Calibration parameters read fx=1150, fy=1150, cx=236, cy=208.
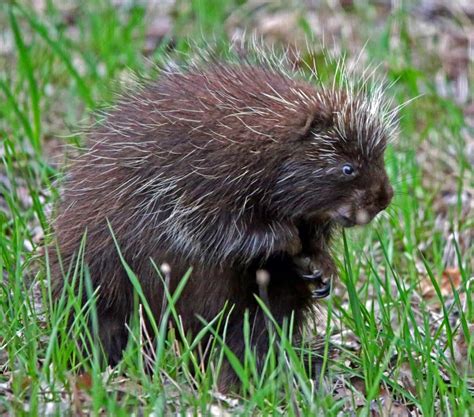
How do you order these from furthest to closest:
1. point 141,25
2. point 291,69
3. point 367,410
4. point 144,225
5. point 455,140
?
point 141,25 → point 455,140 → point 291,69 → point 144,225 → point 367,410

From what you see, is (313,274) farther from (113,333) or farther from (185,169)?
(113,333)

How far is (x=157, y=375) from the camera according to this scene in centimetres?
429

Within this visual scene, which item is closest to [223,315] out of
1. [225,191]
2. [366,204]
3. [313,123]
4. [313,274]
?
[313,274]

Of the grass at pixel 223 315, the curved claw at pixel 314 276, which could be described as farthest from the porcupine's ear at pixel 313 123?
the curved claw at pixel 314 276

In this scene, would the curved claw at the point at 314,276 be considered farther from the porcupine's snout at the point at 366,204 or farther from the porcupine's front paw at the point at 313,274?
Answer: the porcupine's snout at the point at 366,204

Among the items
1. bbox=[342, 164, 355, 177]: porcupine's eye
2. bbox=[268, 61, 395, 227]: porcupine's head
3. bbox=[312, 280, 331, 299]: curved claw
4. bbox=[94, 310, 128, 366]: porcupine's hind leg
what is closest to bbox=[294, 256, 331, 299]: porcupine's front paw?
bbox=[312, 280, 331, 299]: curved claw

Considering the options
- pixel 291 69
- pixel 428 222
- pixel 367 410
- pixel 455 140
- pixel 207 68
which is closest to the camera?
pixel 367 410

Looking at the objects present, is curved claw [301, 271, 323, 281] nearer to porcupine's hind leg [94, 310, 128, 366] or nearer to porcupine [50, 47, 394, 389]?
porcupine [50, 47, 394, 389]

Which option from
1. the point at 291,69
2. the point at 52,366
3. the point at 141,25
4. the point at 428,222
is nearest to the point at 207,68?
the point at 291,69

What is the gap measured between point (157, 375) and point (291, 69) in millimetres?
2063

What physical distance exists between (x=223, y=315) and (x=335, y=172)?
2.83ft

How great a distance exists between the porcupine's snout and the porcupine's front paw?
0.41 meters

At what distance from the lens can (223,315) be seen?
17.1 ft

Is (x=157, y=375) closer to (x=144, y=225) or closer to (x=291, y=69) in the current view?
(x=144, y=225)
